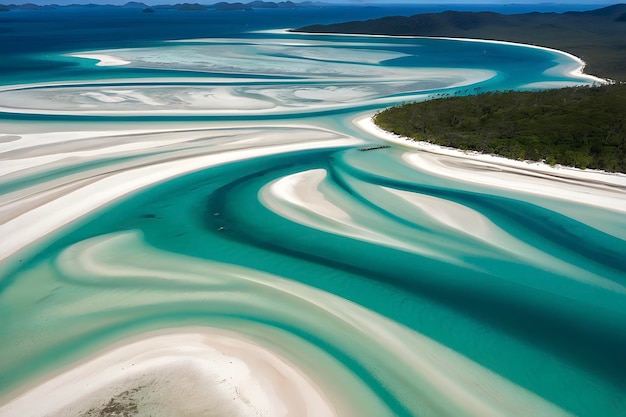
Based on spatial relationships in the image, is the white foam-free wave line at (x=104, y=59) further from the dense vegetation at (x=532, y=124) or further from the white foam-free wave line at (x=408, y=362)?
the white foam-free wave line at (x=408, y=362)

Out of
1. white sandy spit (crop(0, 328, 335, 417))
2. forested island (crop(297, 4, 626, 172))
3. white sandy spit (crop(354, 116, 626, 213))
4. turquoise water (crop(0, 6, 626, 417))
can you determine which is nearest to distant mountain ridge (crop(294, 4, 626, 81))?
forested island (crop(297, 4, 626, 172))

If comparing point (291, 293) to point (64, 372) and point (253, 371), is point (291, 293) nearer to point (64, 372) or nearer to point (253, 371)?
point (253, 371)

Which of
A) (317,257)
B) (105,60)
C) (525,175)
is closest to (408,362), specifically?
(317,257)

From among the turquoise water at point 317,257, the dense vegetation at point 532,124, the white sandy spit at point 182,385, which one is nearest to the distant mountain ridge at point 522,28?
the dense vegetation at point 532,124

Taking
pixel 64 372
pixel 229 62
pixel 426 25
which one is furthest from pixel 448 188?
pixel 426 25

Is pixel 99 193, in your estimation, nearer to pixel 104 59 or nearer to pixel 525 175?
pixel 525 175

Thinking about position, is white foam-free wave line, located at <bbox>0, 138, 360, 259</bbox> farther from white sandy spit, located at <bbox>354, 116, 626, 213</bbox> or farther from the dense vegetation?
the dense vegetation

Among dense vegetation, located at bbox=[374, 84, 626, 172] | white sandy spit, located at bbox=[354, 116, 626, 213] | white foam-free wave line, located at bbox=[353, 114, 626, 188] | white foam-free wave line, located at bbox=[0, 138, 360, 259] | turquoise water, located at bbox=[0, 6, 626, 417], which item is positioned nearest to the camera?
turquoise water, located at bbox=[0, 6, 626, 417]
